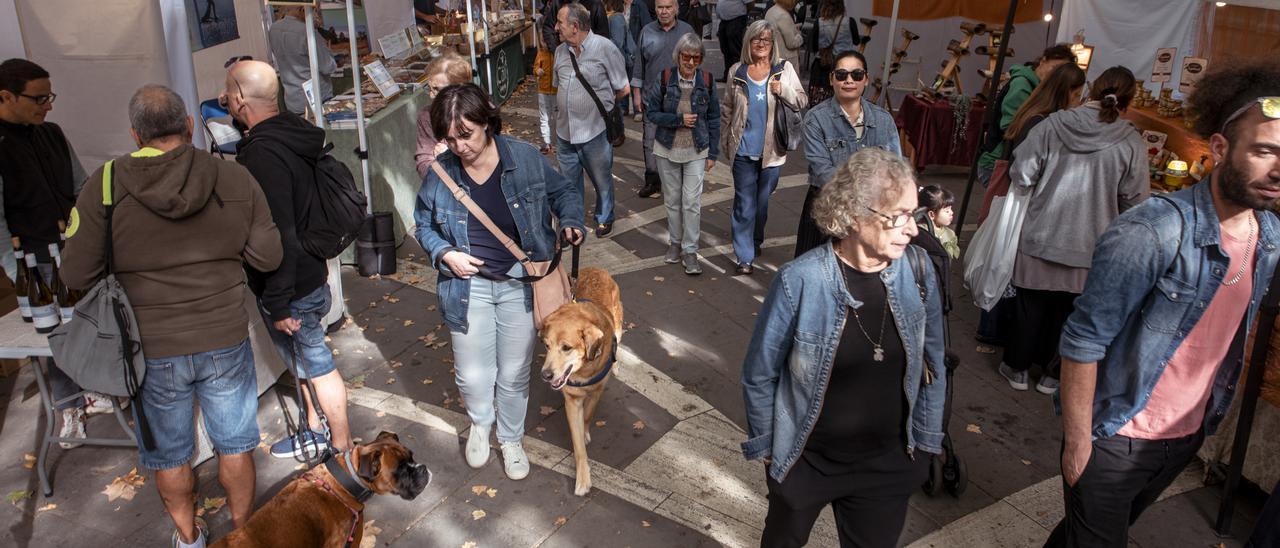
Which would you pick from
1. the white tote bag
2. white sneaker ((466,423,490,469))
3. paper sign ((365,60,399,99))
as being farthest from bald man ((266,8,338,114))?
the white tote bag

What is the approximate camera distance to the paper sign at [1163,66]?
25.0 feet

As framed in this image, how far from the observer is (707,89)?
6848 millimetres

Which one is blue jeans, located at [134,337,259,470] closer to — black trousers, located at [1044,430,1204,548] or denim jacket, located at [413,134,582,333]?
denim jacket, located at [413,134,582,333]

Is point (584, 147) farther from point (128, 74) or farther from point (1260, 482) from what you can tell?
point (1260, 482)

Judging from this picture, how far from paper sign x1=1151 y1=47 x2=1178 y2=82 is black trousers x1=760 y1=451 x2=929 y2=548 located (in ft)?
21.7

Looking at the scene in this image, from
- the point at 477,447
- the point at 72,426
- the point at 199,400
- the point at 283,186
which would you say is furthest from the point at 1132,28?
the point at 72,426

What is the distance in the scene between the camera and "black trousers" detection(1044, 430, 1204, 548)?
111 inches

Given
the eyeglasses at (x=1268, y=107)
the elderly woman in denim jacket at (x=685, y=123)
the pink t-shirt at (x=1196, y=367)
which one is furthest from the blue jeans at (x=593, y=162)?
the eyeglasses at (x=1268, y=107)

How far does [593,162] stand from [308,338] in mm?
4029

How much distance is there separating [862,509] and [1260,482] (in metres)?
2.76

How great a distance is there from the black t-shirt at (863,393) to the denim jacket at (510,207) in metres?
1.70

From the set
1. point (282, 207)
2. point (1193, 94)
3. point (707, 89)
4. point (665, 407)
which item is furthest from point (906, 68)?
point (282, 207)

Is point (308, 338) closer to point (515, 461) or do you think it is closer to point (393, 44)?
point (515, 461)

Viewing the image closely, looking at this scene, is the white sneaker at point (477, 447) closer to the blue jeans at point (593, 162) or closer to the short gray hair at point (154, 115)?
the short gray hair at point (154, 115)
